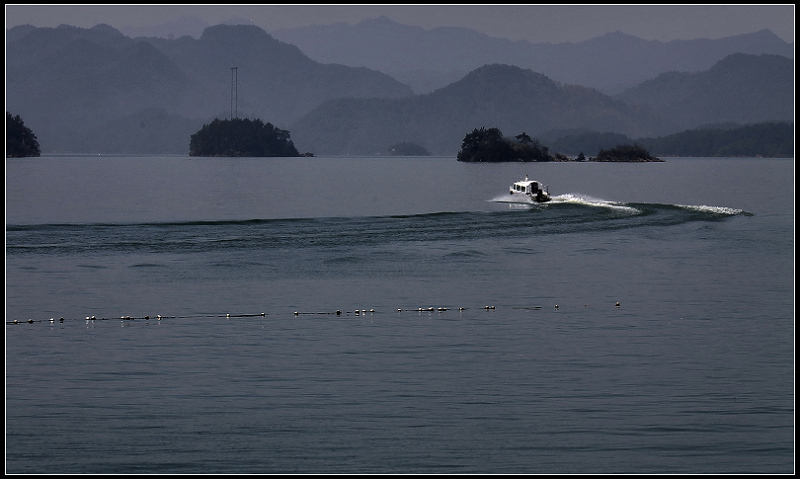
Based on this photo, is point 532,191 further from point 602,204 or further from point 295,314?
point 295,314

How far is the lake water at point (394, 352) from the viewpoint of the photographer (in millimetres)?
26688

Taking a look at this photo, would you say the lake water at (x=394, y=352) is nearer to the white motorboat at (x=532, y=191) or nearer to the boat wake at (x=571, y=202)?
the boat wake at (x=571, y=202)

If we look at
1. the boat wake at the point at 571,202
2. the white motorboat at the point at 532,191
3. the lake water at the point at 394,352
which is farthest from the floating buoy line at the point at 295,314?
the white motorboat at the point at 532,191

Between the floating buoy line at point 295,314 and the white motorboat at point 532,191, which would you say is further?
the white motorboat at point 532,191

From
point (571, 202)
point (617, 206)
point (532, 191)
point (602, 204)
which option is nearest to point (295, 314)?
point (617, 206)

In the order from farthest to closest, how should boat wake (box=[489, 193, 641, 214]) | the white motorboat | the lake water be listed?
the white motorboat, boat wake (box=[489, 193, 641, 214]), the lake water

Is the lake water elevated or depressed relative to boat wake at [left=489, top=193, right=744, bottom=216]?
depressed

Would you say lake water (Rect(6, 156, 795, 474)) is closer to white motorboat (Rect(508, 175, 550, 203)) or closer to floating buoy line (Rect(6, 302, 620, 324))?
floating buoy line (Rect(6, 302, 620, 324))

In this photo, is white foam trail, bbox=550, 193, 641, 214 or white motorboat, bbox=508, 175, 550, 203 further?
white motorboat, bbox=508, 175, 550, 203

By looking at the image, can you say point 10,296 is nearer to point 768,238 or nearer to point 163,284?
point 163,284

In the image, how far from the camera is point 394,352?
3700cm

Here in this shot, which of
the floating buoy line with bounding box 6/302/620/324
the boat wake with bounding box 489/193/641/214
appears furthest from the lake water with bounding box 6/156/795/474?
the boat wake with bounding box 489/193/641/214

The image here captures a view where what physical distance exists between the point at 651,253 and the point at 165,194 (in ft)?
279

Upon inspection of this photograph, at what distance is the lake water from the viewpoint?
26688 millimetres
